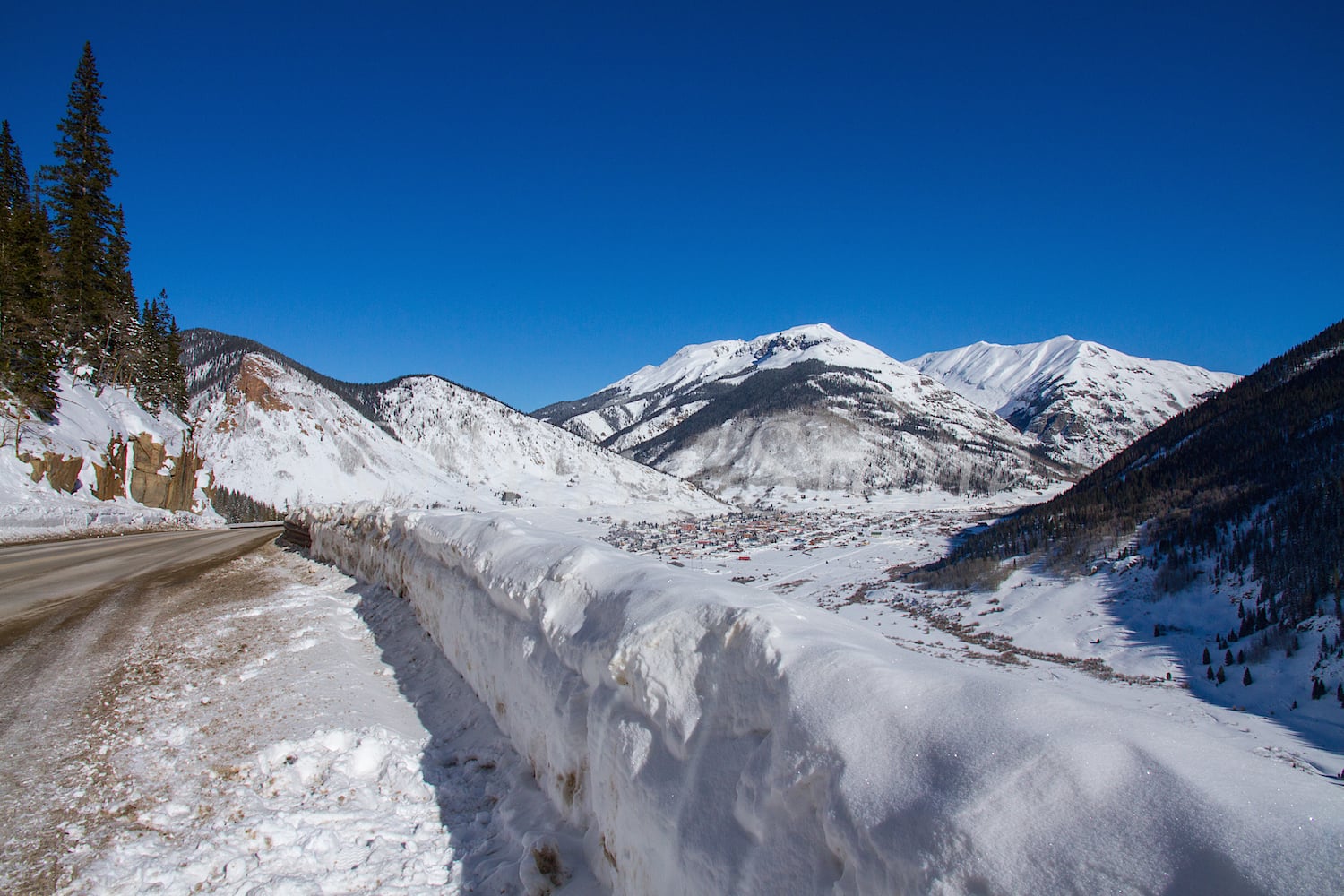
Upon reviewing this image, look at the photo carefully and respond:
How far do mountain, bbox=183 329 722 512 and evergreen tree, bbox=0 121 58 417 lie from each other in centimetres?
4227

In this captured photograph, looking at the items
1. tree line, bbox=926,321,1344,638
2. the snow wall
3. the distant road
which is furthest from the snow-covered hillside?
tree line, bbox=926,321,1344,638

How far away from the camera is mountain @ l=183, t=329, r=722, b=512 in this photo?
88.6 m

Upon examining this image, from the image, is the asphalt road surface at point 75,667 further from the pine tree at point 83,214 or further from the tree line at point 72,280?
the pine tree at point 83,214

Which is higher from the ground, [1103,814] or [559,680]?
[1103,814]

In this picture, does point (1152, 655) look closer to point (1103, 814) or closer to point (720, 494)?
point (1103, 814)

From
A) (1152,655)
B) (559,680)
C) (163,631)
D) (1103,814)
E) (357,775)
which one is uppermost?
(1103,814)

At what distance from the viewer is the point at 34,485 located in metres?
27.5

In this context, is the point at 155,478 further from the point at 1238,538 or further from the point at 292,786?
the point at 1238,538

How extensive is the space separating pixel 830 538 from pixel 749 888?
105 meters

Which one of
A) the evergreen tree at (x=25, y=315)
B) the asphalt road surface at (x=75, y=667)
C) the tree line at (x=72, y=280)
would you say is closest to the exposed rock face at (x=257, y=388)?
the tree line at (x=72, y=280)

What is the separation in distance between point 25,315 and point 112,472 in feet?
30.2

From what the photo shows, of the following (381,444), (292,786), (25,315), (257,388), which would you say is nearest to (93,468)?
(25,315)

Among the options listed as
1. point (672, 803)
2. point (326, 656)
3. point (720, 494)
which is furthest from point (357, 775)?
point (720, 494)

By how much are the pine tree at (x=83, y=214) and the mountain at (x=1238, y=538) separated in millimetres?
69504
